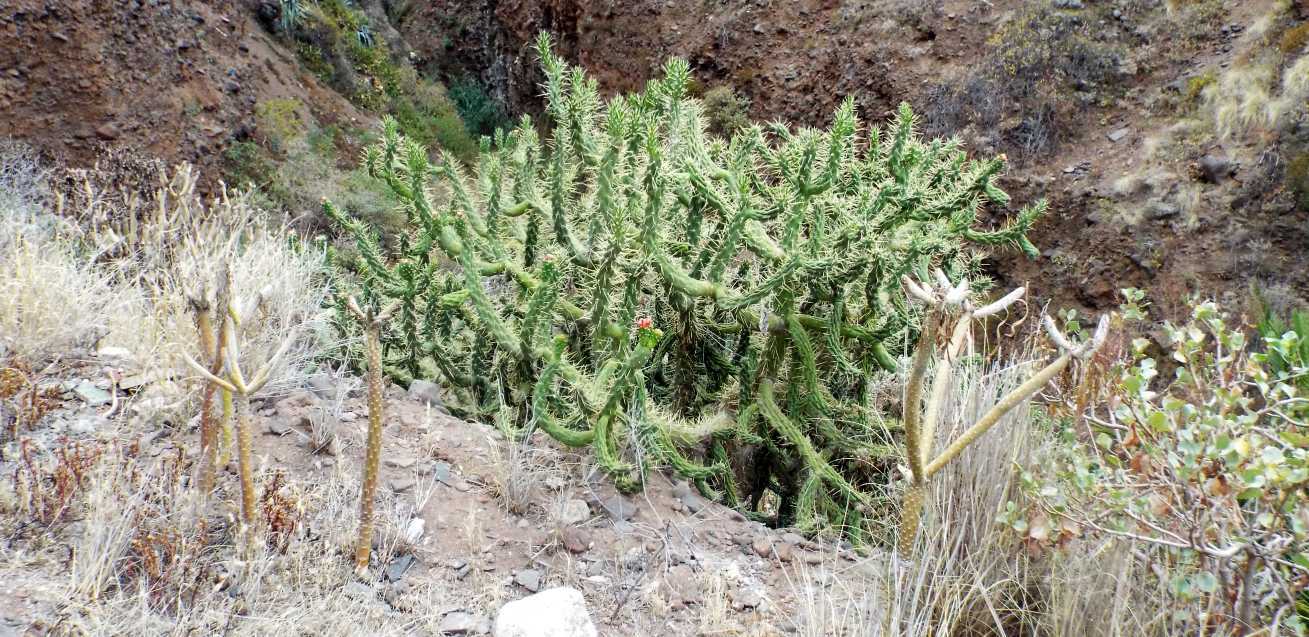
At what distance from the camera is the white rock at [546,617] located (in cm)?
208

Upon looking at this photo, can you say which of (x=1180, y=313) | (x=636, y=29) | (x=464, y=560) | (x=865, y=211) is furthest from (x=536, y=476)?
(x=636, y=29)

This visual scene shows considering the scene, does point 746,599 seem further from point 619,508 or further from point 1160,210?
point 1160,210

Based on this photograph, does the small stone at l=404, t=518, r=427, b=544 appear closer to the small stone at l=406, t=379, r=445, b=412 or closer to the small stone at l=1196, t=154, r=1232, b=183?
the small stone at l=406, t=379, r=445, b=412

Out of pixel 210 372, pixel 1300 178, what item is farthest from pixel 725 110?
pixel 210 372

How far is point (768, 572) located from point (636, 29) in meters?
12.5

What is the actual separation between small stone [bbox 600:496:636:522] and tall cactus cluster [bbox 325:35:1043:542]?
5 centimetres

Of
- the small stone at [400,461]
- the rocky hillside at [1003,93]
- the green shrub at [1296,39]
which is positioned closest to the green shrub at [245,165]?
the rocky hillside at [1003,93]

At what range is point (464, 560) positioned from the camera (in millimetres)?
2334

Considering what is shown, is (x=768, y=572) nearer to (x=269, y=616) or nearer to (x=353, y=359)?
(x=269, y=616)

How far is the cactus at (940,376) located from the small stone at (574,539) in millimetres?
1010

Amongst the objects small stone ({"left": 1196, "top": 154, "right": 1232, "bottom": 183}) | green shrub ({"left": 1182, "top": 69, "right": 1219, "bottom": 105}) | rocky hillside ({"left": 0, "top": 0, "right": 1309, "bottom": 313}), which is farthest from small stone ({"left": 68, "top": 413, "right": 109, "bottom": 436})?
green shrub ({"left": 1182, "top": 69, "right": 1219, "bottom": 105})

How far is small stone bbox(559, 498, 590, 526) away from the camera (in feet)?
8.35

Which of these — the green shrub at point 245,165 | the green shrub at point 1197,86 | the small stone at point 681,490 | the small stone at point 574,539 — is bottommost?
the small stone at point 574,539

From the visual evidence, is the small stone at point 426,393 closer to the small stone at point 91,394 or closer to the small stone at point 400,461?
the small stone at point 400,461
